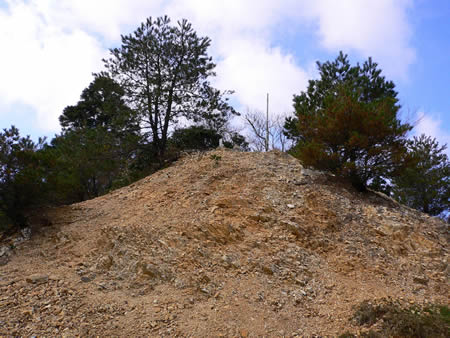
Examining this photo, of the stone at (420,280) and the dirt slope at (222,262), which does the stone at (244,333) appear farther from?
the stone at (420,280)

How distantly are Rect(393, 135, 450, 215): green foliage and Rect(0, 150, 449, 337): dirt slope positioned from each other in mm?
4715

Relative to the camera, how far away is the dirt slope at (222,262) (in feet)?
14.8

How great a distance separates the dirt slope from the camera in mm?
4520

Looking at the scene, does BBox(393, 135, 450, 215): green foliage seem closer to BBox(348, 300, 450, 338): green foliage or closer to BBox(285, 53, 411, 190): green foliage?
BBox(285, 53, 411, 190): green foliage

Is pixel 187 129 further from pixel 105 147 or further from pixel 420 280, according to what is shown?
pixel 420 280

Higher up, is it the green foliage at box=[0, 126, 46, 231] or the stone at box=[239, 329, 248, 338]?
the green foliage at box=[0, 126, 46, 231]

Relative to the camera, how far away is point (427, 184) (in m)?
12.5

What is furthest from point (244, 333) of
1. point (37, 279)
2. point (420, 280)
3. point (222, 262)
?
point (420, 280)

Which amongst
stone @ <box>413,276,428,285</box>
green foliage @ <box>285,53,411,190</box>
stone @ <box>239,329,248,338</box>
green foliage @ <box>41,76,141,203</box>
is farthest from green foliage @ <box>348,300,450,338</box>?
green foliage @ <box>41,76,141,203</box>

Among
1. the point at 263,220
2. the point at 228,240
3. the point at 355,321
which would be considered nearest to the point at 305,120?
the point at 263,220

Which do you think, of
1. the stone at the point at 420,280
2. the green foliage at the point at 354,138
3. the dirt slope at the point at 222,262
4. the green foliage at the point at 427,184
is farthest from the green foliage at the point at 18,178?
the green foliage at the point at 427,184

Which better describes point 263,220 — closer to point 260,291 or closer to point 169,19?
point 260,291

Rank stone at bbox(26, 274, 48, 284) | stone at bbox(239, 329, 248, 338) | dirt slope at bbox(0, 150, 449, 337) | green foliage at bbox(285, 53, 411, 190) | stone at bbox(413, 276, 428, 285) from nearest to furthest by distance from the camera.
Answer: stone at bbox(239, 329, 248, 338) < dirt slope at bbox(0, 150, 449, 337) < stone at bbox(26, 274, 48, 284) < stone at bbox(413, 276, 428, 285) < green foliage at bbox(285, 53, 411, 190)

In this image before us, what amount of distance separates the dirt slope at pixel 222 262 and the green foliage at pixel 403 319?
245 mm
